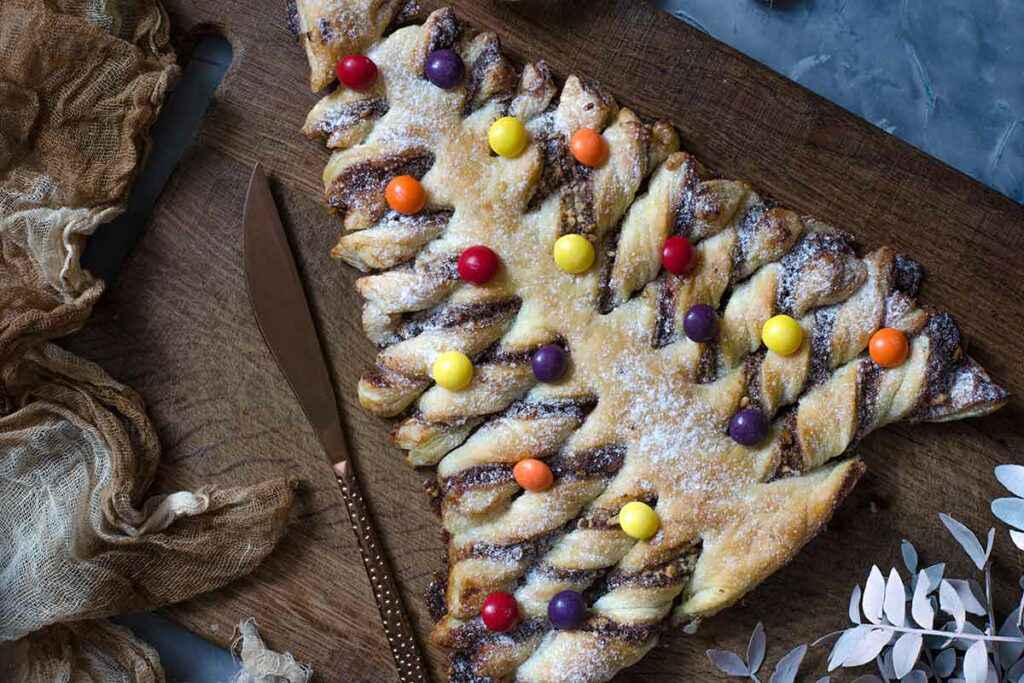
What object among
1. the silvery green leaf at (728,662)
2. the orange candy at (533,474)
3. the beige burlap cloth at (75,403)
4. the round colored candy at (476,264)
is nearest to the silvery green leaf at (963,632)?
the silvery green leaf at (728,662)

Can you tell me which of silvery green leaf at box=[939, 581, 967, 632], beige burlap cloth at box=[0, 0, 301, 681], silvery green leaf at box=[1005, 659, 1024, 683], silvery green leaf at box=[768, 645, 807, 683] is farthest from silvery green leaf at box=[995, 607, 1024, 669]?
beige burlap cloth at box=[0, 0, 301, 681]

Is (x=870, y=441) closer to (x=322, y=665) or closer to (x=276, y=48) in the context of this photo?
(x=322, y=665)

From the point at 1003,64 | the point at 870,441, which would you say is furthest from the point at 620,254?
the point at 1003,64

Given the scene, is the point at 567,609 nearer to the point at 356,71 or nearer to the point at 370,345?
the point at 370,345

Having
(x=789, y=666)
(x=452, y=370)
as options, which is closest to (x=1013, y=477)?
(x=789, y=666)

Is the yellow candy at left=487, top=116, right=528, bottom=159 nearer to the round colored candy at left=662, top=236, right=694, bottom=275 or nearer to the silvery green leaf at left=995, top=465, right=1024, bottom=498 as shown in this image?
the round colored candy at left=662, top=236, right=694, bottom=275

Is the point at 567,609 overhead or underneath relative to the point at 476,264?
underneath
